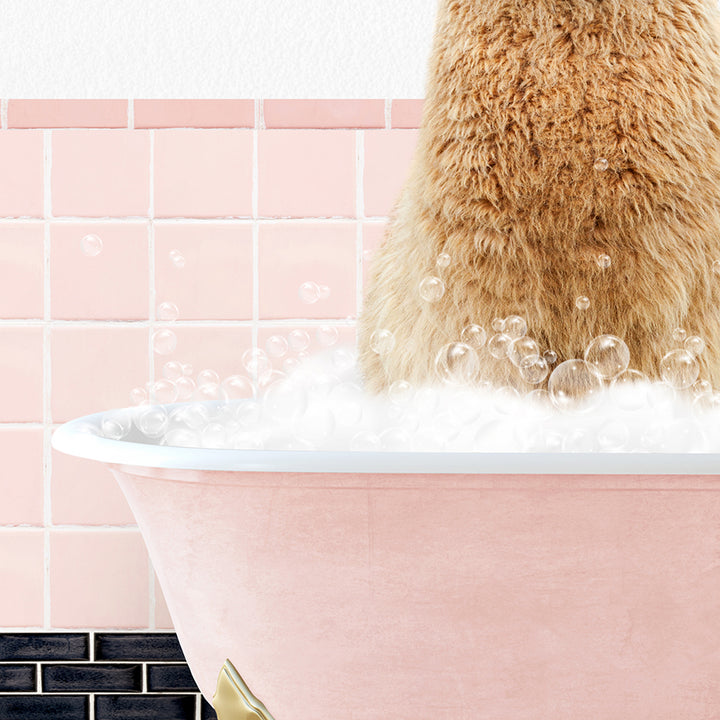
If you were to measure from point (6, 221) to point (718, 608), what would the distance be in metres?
1.04

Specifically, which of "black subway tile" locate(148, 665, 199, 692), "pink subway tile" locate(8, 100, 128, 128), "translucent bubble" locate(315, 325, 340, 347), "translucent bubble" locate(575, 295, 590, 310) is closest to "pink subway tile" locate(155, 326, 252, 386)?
"translucent bubble" locate(315, 325, 340, 347)

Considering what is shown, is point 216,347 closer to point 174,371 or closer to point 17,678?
point 174,371

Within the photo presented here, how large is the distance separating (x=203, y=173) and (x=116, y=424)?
53cm

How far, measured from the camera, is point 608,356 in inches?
23.0

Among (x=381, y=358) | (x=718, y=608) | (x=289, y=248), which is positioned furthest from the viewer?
(x=289, y=248)

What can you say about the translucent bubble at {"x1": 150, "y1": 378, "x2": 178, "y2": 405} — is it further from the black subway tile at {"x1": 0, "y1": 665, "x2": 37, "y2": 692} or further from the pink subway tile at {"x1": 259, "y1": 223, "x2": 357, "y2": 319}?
the black subway tile at {"x1": 0, "y1": 665, "x2": 37, "y2": 692}

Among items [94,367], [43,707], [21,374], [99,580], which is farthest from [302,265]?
[43,707]

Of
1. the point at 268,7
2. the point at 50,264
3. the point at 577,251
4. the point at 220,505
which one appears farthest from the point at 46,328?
the point at 577,251

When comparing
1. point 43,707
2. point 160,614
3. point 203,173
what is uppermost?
point 203,173

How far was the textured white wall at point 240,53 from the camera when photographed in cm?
119

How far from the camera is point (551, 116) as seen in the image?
57 cm

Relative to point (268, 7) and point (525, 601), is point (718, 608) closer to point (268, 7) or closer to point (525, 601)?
point (525, 601)

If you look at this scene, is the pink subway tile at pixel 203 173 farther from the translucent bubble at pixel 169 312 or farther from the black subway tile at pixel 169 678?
the black subway tile at pixel 169 678

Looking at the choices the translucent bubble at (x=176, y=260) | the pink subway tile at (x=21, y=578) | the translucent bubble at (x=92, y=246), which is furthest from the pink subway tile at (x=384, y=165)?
the pink subway tile at (x=21, y=578)
